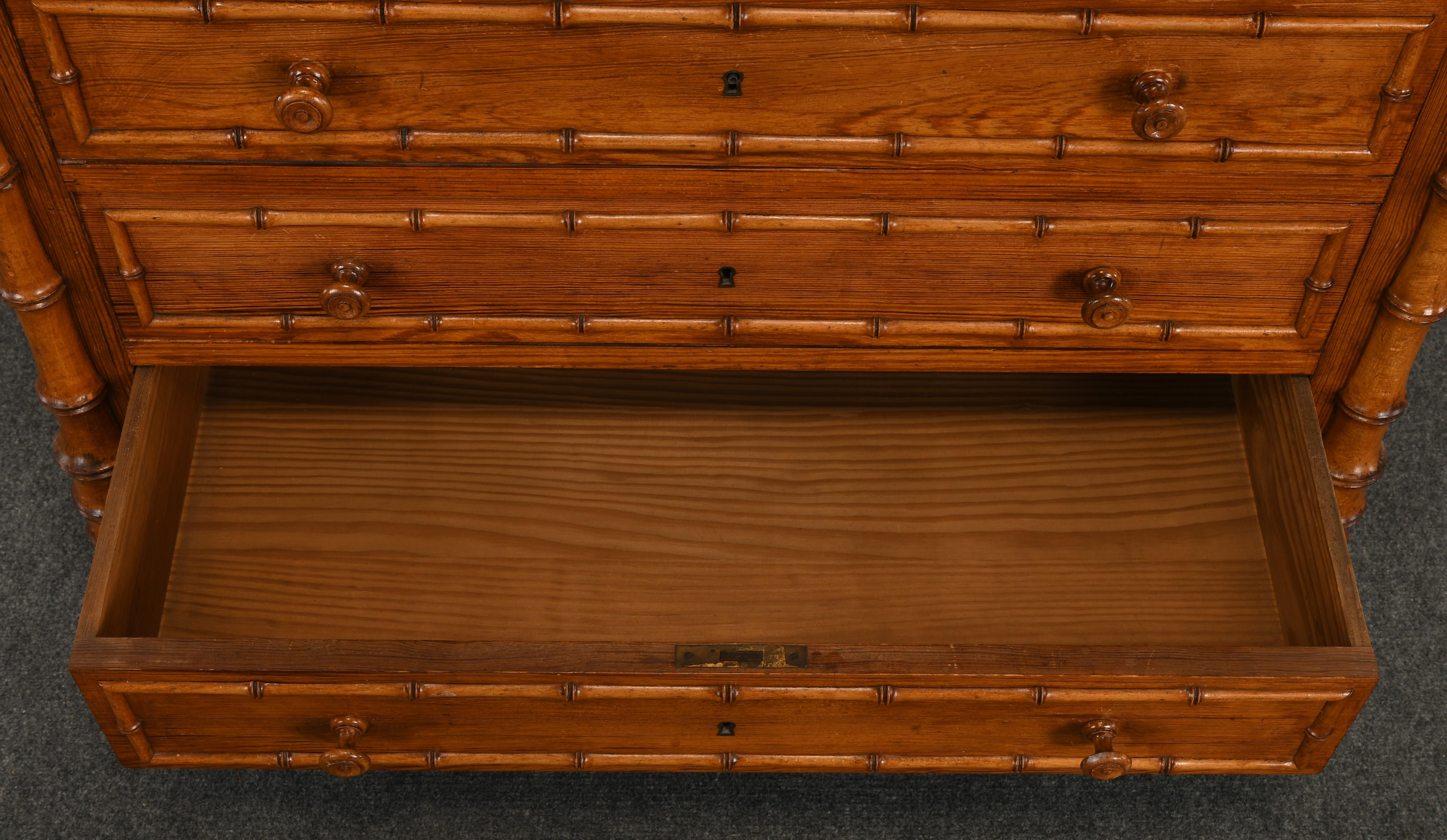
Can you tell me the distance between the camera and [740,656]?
94 cm

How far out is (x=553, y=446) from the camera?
1.17 metres

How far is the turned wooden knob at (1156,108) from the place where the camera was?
867mm

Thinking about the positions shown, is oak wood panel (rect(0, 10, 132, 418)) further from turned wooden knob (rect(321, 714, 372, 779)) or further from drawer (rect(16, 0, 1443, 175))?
turned wooden knob (rect(321, 714, 372, 779))

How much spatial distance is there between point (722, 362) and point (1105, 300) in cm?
29

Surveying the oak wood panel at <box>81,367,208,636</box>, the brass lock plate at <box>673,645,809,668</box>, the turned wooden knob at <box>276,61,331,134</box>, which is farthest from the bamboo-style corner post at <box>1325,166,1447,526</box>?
the oak wood panel at <box>81,367,208,636</box>

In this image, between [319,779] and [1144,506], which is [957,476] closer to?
[1144,506]

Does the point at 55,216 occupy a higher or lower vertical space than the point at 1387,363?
higher

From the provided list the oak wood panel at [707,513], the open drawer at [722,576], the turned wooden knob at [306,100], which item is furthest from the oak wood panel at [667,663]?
the turned wooden knob at [306,100]

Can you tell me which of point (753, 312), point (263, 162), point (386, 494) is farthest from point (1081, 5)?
point (386, 494)

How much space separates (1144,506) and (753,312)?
0.37 meters

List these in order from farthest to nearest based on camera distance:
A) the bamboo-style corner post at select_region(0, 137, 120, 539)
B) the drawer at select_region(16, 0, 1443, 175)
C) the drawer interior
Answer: the drawer interior
the bamboo-style corner post at select_region(0, 137, 120, 539)
the drawer at select_region(16, 0, 1443, 175)

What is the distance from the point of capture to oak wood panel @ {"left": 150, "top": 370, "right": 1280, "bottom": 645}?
107 centimetres

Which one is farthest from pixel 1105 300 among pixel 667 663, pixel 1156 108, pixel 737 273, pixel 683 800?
pixel 683 800

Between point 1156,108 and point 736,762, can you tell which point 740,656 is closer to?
point 736,762
